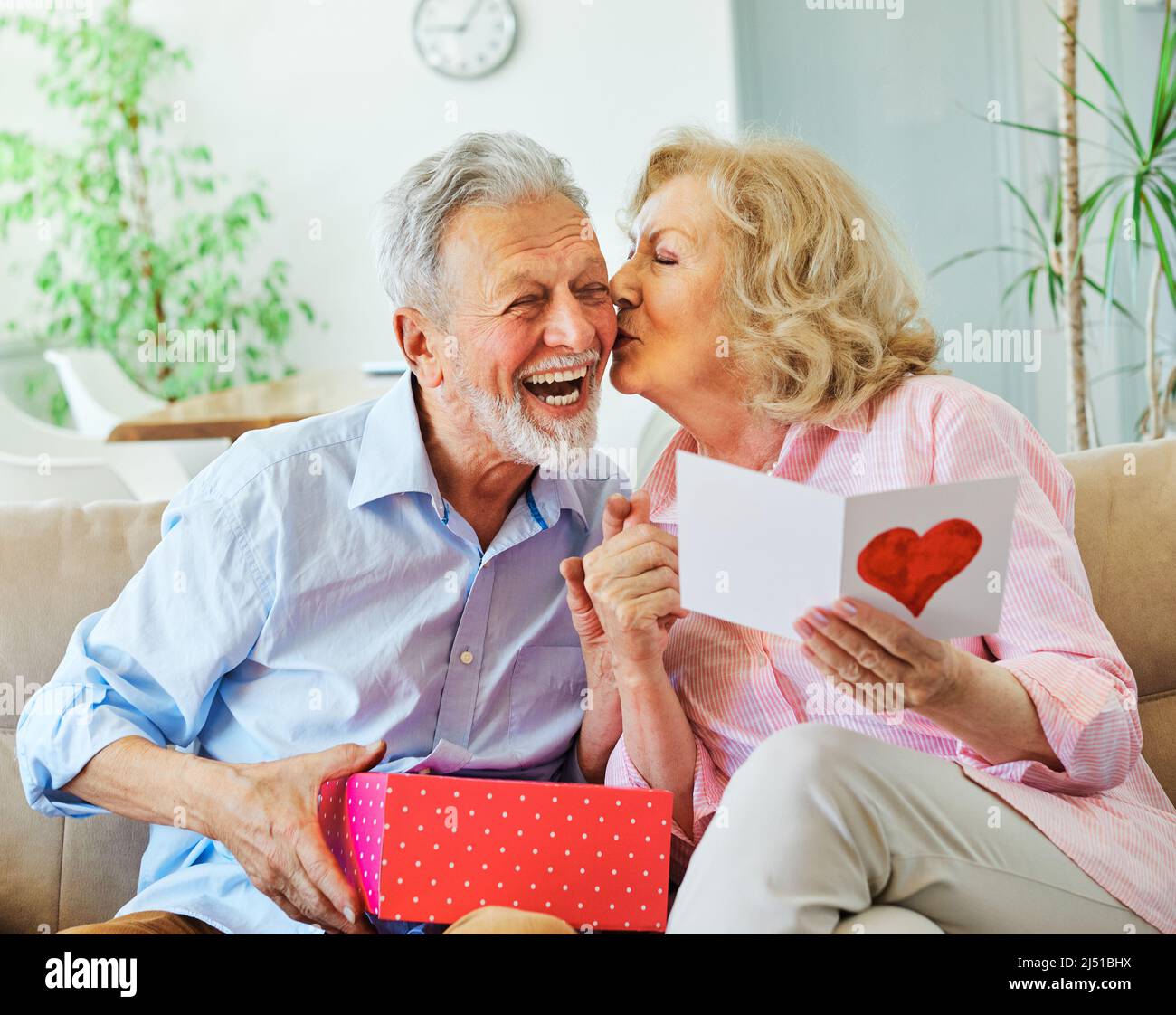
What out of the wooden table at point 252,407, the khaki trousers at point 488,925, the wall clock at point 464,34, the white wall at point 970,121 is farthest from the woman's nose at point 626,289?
the wall clock at point 464,34

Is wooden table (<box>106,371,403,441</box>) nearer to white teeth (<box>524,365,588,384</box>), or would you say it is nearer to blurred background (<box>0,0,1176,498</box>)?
blurred background (<box>0,0,1176,498</box>)

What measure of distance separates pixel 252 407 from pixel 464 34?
241 cm

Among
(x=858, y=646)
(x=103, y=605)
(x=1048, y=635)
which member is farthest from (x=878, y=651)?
(x=103, y=605)

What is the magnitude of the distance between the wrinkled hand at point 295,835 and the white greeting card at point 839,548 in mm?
454

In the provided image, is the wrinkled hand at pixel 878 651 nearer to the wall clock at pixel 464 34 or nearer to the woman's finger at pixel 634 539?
the woman's finger at pixel 634 539

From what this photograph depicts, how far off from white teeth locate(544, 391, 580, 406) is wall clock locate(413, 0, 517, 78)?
401 centimetres

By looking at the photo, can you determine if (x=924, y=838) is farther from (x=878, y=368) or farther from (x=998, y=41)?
(x=998, y=41)

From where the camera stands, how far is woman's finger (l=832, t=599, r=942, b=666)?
3.49 ft

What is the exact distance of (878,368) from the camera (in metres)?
1.46

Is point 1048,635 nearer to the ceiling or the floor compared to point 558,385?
nearer to the floor

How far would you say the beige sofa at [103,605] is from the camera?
1.53 meters

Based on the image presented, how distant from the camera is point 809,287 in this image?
5.02 feet

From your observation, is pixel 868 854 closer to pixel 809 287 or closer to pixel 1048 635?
pixel 1048 635
